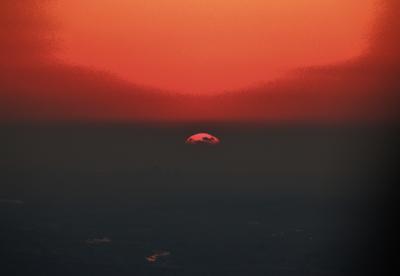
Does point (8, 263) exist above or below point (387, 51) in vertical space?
below

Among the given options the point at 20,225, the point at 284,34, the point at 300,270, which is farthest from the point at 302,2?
the point at 20,225

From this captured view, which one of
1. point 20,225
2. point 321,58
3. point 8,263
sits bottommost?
point 8,263

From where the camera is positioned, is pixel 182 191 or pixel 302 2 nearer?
pixel 302 2

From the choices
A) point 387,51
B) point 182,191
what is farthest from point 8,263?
point 387,51

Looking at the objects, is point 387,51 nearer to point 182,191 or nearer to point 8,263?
point 182,191

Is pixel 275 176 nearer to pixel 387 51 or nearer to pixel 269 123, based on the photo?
pixel 269 123

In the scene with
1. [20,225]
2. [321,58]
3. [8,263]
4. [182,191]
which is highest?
[321,58]
